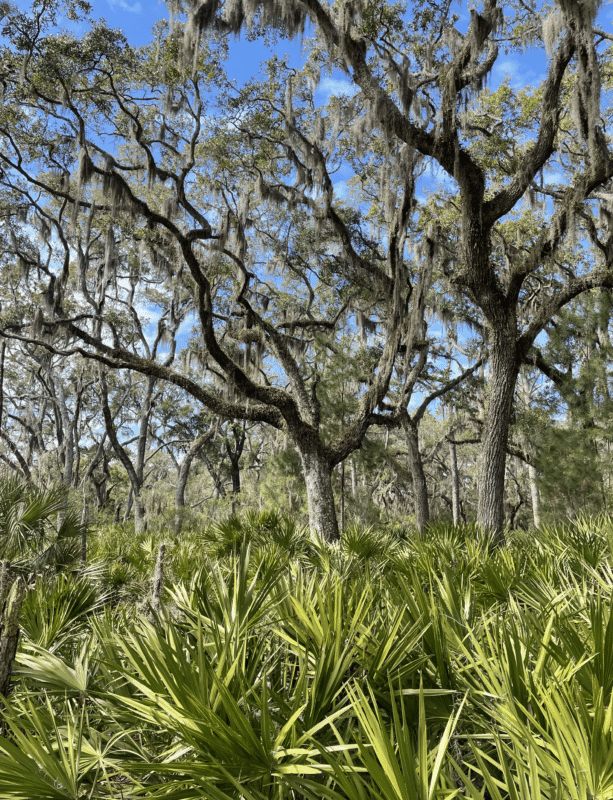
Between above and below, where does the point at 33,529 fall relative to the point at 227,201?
below

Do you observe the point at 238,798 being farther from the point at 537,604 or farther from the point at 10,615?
the point at 537,604

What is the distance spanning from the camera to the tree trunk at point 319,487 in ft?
37.5

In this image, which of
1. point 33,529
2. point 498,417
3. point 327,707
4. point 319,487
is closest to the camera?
point 327,707

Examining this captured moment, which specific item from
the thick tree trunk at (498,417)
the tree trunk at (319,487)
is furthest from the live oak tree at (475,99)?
the tree trunk at (319,487)

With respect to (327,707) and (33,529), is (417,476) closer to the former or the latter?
(33,529)

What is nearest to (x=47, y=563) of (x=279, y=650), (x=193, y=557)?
(x=193, y=557)

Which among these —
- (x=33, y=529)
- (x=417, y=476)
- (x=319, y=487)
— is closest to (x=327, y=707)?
(x=33, y=529)

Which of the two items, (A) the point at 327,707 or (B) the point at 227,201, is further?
(B) the point at 227,201

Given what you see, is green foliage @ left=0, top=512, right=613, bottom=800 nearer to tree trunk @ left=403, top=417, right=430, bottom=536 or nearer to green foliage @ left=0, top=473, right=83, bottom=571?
green foliage @ left=0, top=473, right=83, bottom=571

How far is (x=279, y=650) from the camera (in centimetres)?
247

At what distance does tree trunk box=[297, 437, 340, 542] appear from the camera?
1142cm

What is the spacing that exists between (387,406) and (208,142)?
845 centimetres

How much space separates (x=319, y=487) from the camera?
11.7m

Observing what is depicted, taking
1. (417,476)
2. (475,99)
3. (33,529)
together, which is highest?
(475,99)
